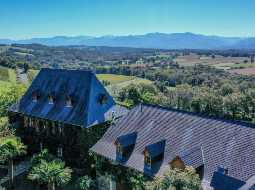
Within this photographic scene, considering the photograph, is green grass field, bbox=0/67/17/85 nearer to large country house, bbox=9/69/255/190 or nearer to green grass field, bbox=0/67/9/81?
green grass field, bbox=0/67/9/81

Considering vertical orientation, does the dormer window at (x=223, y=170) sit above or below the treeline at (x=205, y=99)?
above

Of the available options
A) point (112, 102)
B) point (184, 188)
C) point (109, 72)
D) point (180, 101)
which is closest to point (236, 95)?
point (180, 101)

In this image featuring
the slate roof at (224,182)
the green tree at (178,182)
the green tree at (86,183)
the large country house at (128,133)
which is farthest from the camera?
the green tree at (86,183)

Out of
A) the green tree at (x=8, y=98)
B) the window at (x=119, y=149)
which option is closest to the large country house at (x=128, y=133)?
the window at (x=119, y=149)

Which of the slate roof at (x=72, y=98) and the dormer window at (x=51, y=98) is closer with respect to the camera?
the slate roof at (x=72, y=98)

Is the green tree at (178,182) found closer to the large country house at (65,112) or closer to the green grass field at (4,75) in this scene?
the large country house at (65,112)

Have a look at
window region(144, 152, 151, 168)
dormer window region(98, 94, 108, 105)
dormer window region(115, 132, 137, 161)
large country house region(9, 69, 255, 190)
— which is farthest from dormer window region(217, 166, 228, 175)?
dormer window region(98, 94, 108, 105)

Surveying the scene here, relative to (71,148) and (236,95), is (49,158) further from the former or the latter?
(236,95)
